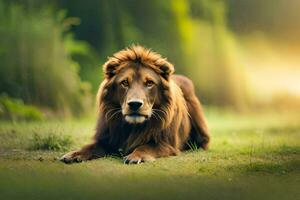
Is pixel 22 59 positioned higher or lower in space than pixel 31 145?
higher

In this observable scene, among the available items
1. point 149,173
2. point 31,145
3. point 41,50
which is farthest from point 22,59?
point 149,173

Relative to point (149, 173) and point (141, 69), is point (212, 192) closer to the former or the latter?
point (149, 173)

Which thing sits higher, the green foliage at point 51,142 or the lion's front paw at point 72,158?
the green foliage at point 51,142

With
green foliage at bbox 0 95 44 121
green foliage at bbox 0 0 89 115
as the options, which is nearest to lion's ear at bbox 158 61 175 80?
green foliage at bbox 0 0 89 115

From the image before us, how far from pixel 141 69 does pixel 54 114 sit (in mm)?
1026

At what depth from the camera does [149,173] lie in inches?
175

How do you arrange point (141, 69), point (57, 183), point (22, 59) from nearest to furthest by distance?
1. point (57, 183)
2. point (141, 69)
3. point (22, 59)

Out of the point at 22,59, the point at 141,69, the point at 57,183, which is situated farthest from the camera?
the point at 22,59

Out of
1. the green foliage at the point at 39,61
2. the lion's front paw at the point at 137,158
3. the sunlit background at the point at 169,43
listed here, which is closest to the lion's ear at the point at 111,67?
the lion's front paw at the point at 137,158

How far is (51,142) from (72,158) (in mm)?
457

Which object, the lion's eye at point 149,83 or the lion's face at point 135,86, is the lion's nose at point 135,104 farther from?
the lion's eye at point 149,83

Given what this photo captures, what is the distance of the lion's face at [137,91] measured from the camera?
4535 mm

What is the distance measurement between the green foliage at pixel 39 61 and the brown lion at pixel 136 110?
0.80m

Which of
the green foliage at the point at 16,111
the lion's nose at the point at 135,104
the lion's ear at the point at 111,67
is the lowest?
the green foliage at the point at 16,111
